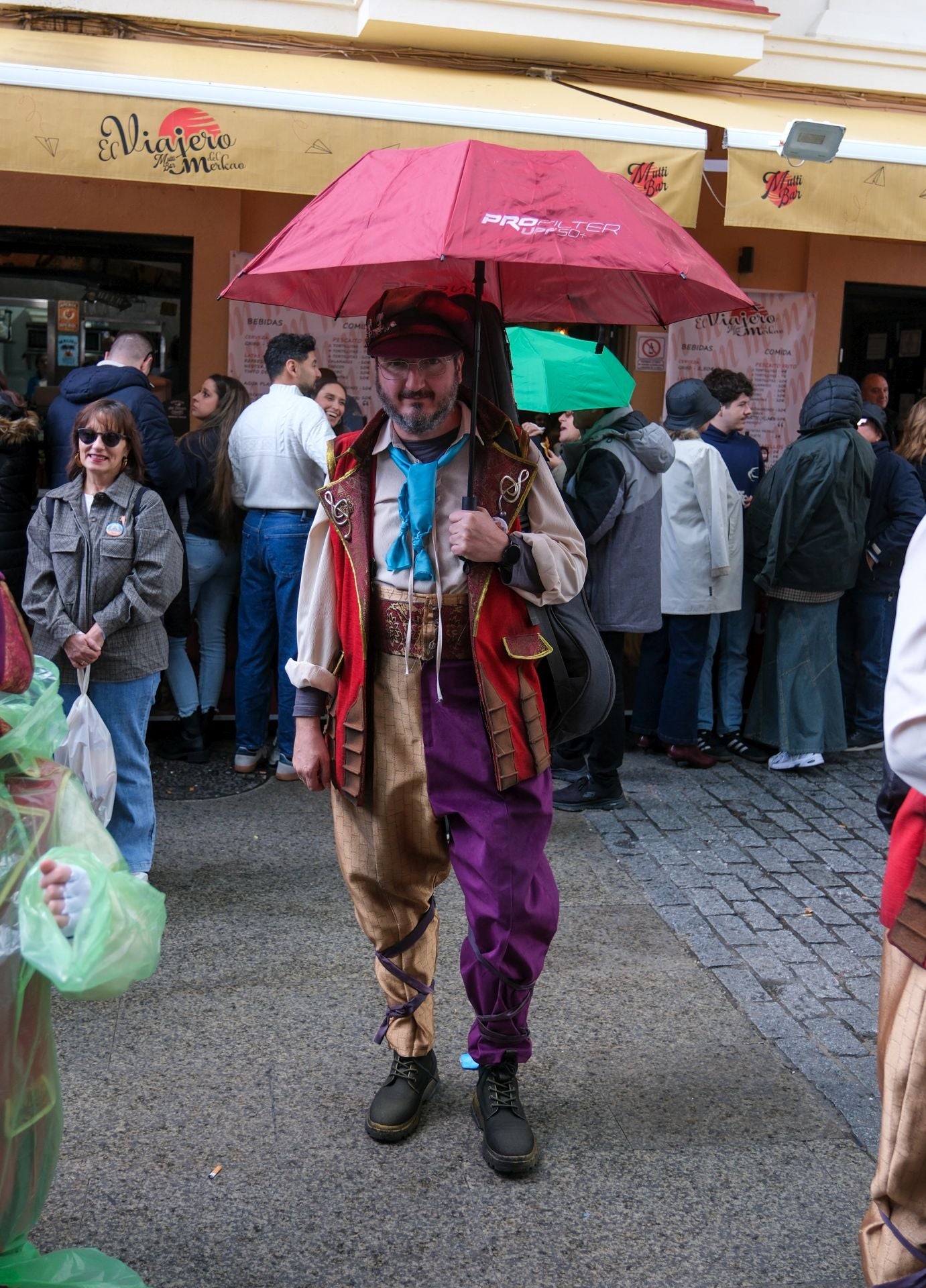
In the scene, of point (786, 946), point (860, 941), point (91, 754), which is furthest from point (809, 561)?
point (91, 754)

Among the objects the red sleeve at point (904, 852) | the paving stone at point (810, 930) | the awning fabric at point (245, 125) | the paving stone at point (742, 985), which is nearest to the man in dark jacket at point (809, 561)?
the awning fabric at point (245, 125)

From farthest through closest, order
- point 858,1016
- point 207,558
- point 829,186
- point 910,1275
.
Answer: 1. point 207,558
2. point 829,186
3. point 858,1016
4. point 910,1275

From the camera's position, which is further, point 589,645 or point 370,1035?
point 370,1035

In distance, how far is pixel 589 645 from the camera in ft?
10.7

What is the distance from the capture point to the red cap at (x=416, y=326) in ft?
9.93

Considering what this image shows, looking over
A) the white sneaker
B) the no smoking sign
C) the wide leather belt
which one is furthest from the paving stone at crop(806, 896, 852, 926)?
the no smoking sign

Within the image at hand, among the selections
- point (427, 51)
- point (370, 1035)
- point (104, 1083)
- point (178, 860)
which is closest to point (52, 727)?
point (104, 1083)

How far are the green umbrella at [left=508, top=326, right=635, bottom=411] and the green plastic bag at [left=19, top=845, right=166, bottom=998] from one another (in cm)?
367

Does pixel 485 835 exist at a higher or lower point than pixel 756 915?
higher

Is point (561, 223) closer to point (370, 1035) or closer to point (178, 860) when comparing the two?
point (370, 1035)

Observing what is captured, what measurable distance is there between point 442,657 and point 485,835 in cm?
43

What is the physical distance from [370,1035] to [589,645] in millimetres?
1397

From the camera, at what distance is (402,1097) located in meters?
3.33

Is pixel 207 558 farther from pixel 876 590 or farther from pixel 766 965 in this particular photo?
pixel 876 590
